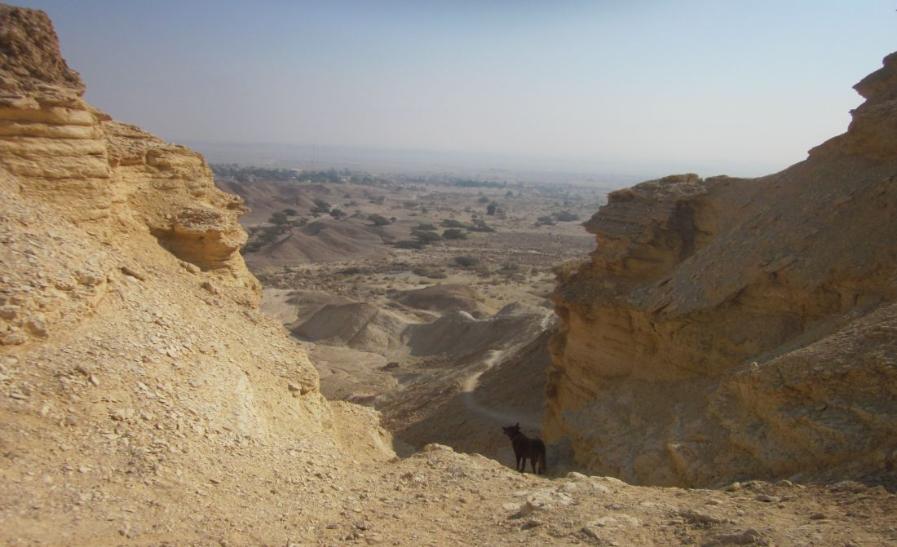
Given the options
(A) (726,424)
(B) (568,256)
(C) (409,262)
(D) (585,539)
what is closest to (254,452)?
(D) (585,539)

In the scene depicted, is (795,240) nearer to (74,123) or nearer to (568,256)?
(74,123)

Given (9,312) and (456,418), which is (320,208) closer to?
(456,418)

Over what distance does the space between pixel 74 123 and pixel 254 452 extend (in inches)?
262

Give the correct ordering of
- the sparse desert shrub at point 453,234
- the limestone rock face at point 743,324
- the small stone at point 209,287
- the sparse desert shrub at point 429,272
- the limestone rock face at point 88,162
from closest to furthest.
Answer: the limestone rock face at point 743,324
the limestone rock face at point 88,162
the small stone at point 209,287
the sparse desert shrub at point 429,272
the sparse desert shrub at point 453,234

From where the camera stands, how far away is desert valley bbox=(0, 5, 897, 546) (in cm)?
690

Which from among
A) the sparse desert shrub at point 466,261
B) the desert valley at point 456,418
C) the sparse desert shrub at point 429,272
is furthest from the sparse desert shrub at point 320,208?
the desert valley at point 456,418

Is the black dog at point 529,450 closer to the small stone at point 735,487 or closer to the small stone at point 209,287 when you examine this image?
the small stone at point 735,487

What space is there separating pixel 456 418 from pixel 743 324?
10593mm

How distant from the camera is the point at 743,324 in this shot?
12.9 meters

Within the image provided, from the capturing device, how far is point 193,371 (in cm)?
930

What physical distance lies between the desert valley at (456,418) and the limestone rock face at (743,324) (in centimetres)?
5

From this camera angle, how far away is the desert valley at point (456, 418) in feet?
22.6

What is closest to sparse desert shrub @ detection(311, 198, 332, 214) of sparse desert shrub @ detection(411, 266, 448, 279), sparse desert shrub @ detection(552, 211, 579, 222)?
sparse desert shrub @ detection(552, 211, 579, 222)

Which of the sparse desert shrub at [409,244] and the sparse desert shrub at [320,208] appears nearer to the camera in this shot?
the sparse desert shrub at [409,244]
